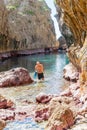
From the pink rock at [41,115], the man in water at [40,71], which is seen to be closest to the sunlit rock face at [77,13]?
the man in water at [40,71]

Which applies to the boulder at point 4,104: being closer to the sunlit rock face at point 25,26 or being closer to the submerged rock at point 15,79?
the submerged rock at point 15,79

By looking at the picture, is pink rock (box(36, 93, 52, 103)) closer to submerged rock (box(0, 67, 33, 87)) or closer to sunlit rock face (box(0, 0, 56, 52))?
submerged rock (box(0, 67, 33, 87))

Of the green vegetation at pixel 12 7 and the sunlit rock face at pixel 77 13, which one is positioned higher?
the green vegetation at pixel 12 7

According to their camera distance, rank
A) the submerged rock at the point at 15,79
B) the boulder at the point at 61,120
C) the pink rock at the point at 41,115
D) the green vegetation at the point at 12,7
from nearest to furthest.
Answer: the boulder at the point at 61,120
the pink rock at the point at 41,115
the submerged rock at the point at 15,79
the green vegetation at the point at 12,7

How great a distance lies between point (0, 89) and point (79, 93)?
7.97 m

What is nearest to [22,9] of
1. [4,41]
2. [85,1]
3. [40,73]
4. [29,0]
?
[29,0]

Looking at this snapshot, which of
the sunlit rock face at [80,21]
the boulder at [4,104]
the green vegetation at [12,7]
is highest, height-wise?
the green vegetation at [12,7]

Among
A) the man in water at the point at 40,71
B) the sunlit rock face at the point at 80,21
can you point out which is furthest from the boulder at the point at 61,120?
the man in water at the point at 40,71

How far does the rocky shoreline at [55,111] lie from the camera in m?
11.4

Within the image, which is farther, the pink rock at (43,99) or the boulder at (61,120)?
the pink rock at (43,99)

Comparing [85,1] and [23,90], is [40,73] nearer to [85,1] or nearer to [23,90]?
[23,90]

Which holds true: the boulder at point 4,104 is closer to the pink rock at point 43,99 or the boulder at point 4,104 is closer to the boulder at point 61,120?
the pink rock at point 43,99

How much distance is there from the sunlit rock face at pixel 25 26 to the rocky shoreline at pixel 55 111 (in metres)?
57.1

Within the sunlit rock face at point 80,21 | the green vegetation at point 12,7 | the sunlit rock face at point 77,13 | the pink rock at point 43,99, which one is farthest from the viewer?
the green vegetation at point 12,7
